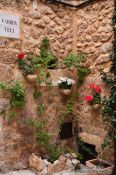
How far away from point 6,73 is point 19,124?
0.80 m

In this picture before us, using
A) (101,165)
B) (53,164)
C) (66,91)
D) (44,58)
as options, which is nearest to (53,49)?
(44,58)

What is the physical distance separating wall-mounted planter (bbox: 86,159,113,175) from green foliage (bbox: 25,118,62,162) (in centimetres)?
53

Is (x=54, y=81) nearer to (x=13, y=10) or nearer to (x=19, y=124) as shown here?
(x=19, y=124)

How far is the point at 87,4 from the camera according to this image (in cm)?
467

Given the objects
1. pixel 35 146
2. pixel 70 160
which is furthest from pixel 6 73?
pixel 70 160

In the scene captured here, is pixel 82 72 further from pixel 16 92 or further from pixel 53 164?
pixel 53 164

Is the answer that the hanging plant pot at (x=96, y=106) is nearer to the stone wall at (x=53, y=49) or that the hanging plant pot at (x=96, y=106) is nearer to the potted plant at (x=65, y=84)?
the stone wall at (x=53, y=49)

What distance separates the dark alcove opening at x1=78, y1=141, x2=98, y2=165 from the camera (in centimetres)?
466

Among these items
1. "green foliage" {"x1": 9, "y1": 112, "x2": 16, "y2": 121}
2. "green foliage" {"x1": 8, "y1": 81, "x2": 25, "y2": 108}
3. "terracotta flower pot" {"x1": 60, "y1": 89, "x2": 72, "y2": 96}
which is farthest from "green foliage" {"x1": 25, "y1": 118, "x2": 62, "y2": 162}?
"terracotta flower pot" {"x1": 60, "y1": 89, "x2": 72, "y2": 96}

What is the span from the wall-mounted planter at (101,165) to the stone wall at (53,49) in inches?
13.2

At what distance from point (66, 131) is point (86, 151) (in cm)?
48

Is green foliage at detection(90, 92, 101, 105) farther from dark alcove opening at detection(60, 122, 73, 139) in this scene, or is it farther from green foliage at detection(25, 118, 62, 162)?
green foliage at detection(25, 118, 62, 162)

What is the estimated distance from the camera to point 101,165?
14.1ft

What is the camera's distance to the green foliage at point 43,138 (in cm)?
434
